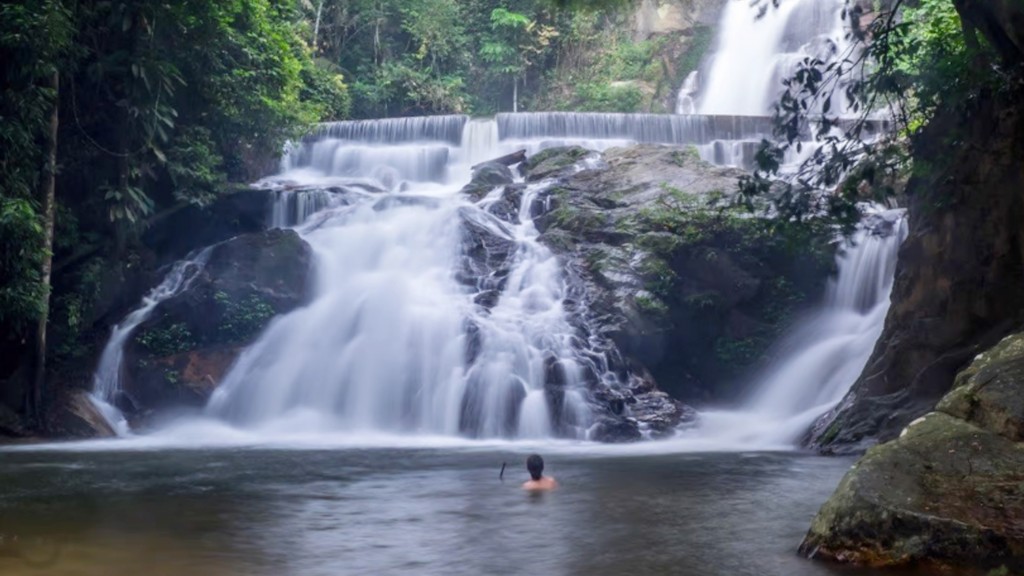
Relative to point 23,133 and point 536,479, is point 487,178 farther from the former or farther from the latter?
A: point 536,479

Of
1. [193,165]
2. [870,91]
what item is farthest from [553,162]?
[870,91]

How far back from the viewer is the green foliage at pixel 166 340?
18391mm

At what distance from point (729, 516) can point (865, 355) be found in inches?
321

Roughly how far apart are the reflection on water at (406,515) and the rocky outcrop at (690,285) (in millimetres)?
5144

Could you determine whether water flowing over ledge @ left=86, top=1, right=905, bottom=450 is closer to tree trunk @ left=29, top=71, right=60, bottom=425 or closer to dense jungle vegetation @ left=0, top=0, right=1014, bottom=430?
tree trunk @ left=29, top=71, right=60, bottom=425

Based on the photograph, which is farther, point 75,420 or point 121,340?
point 121,340

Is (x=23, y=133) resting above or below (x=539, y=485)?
above

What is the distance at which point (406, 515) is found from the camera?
30.6 feet

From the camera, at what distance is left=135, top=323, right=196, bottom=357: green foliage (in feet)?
60.3

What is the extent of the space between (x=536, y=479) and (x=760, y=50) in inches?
1084

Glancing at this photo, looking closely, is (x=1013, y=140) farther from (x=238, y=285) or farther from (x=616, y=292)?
(x=238, y=285)

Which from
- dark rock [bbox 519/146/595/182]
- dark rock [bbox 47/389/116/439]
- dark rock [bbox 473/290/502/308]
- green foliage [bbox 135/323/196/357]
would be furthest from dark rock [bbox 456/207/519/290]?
dark rock [bbox 47/389/116/439]

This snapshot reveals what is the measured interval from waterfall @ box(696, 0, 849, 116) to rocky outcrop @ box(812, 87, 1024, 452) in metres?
20.0

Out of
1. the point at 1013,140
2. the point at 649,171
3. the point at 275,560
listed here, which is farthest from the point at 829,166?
the point at 649,171
